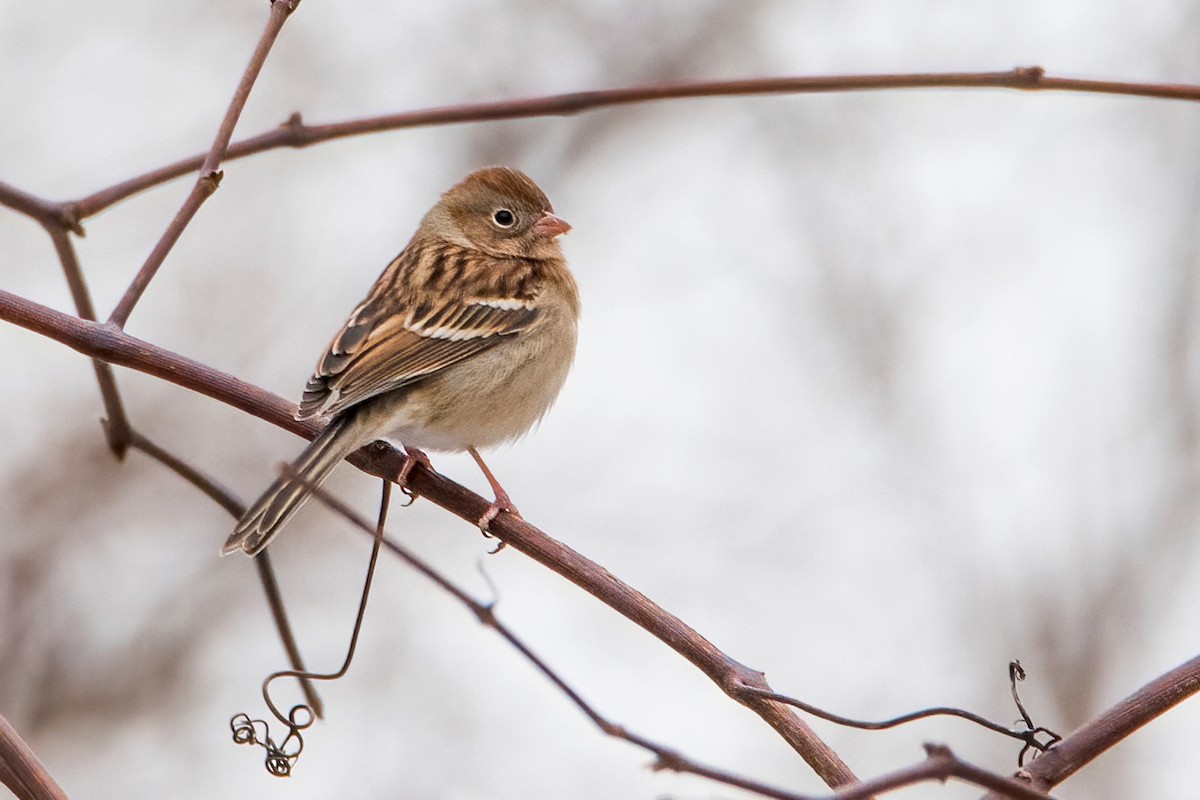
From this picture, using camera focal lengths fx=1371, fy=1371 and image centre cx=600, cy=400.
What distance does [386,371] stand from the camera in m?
4.57

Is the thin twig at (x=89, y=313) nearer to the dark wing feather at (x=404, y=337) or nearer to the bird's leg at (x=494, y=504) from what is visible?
the dark wing feather at (x=404, y=337)

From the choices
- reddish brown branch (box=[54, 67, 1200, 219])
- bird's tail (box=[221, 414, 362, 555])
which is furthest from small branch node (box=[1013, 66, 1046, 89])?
bird's tail (box=[221, 414, 362, 555])

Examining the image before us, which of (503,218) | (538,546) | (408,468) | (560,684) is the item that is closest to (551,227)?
(503,218)

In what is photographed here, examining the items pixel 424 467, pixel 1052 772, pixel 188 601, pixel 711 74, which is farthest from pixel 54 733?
pixel 1052 772

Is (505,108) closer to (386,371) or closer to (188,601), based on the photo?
(386,371)

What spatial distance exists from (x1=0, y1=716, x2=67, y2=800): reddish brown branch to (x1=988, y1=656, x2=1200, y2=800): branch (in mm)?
1649

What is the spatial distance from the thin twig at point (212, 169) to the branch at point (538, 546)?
0.51ft

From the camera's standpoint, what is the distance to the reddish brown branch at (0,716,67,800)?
2227 mm

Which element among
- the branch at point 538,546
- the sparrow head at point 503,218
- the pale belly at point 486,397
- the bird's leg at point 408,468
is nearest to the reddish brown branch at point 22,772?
the branch at point 538,546

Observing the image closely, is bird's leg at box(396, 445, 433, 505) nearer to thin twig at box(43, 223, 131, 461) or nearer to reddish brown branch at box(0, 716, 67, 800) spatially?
thin twig at box(43, 223, 131, 461)

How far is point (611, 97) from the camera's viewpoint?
127 inches

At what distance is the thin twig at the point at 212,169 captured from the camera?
10.1 feet

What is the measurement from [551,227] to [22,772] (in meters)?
3.93

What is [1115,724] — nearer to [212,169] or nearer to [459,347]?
[212,169]
